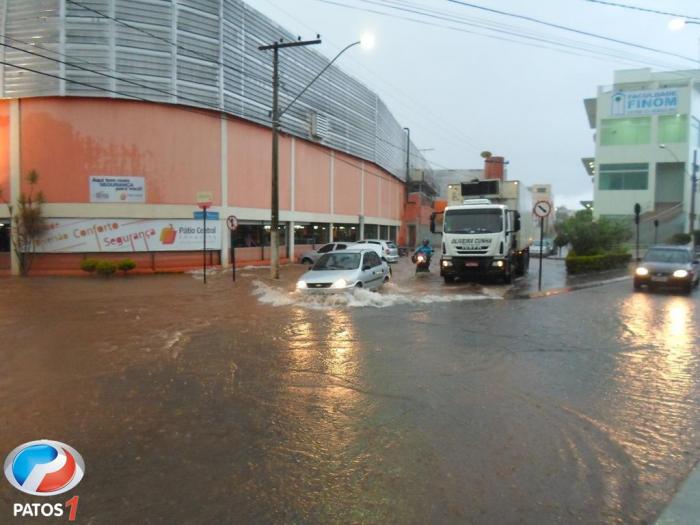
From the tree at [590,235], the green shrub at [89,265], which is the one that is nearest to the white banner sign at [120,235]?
the green shrub at [89,265]

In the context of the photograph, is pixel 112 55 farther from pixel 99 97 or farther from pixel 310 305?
pixel 310 305

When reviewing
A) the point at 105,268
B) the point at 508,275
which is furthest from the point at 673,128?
the point at 105,268

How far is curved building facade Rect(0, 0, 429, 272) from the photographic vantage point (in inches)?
835

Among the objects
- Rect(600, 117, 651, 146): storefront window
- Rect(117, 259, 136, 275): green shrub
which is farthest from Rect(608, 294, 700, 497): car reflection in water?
Rect(600, 117, 651, 146): storefront window

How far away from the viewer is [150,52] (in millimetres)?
21797

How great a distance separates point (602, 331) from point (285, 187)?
2242 centimetres

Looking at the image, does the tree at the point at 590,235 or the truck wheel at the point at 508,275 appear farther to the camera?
the tree at the point at 590,235

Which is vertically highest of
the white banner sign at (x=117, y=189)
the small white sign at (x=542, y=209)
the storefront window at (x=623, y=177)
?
the storefront window at (x=623, y=177)

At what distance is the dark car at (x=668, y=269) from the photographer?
53.1ft

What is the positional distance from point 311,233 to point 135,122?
45.0ft

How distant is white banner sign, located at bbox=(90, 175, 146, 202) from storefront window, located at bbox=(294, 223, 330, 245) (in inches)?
418

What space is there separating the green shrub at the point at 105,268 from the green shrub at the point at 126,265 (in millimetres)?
342

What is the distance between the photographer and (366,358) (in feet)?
25.4

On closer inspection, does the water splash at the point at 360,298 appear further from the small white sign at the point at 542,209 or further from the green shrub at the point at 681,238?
the green shrub at the point at 681,238
